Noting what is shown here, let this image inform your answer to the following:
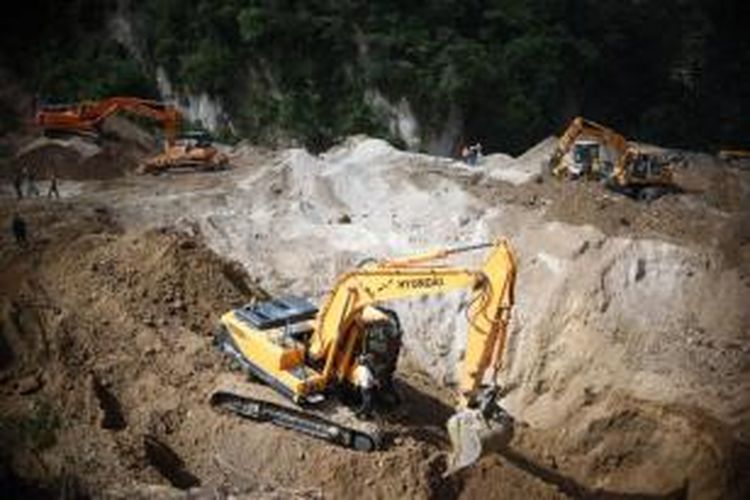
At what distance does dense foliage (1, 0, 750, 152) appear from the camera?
117 feet

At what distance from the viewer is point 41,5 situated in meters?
37.2

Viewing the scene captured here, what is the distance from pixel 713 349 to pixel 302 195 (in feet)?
37.6

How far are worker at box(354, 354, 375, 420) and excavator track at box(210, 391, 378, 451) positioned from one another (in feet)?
1.58

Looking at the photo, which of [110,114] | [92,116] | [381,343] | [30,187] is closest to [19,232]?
[30,187]

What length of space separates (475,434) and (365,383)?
2.62 meters

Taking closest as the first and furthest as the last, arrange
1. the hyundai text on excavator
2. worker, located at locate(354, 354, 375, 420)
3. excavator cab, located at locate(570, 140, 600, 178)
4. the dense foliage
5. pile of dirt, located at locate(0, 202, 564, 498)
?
pile of dirt, located at locate(0, 202, 564, 498), worker, located at locate(354, 354, 375, 420), excavator cab, located at locate(570, 140, 600, 178), the hyundai text on excavator, the dense foliage

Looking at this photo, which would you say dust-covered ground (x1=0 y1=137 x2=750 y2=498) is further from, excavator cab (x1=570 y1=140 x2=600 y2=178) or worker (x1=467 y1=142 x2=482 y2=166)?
worker (x1=467 y1=142 x2=482 y2=166)

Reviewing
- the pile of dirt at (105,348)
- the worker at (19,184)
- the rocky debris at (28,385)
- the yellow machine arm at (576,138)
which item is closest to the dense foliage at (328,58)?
the yellow machine arm at (576,138)

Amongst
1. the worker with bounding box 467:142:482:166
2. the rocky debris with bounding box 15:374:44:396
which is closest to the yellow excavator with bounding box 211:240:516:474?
the rocky debris with bounding box 15:374:44:396

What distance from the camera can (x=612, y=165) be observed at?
2803cm

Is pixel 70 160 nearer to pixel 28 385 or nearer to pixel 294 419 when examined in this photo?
pixel 28 385

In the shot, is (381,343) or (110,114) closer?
(381,343)

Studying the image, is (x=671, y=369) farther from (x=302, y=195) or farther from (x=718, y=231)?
(x=302, y=195)

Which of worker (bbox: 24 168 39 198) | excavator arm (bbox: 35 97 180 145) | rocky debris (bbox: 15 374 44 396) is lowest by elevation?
worker (bbox: 24 168 39 198)
